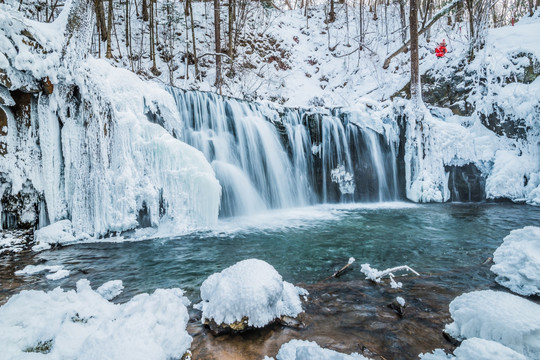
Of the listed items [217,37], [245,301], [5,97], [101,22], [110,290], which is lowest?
[110,290]

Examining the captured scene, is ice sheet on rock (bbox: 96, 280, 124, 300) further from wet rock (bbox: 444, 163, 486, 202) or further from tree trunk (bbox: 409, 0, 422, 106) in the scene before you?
tree trunk (bbox: 409, 0, 422, 106)

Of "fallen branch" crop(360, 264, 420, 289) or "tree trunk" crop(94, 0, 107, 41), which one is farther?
"tree trunk" crop(94, 0, 107, 41)

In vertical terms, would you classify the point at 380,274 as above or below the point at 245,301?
below

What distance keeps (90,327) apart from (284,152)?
6.24 metres

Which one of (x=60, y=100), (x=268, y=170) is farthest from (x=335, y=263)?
(x=60, y=100)

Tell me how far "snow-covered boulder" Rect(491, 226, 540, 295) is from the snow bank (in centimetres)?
181

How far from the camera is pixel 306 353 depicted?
1.32 m

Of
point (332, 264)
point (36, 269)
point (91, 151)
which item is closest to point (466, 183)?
point (332, 264)

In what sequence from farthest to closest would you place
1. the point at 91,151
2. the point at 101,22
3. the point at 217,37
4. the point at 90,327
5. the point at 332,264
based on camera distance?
the point at 101,22, the point at 217,37, the point at 91,151, the point at 332,264, the point at 90,327

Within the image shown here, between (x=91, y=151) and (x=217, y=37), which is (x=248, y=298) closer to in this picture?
(x=91, y=151)

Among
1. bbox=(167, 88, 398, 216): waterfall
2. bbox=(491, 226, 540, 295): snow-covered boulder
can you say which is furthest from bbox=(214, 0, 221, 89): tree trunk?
bbox=(491, 226, 540, 295): snow-covered boulder

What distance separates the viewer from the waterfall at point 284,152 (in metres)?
6.33

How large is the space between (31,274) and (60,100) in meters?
2.58

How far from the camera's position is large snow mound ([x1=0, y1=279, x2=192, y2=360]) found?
4.42 feet
